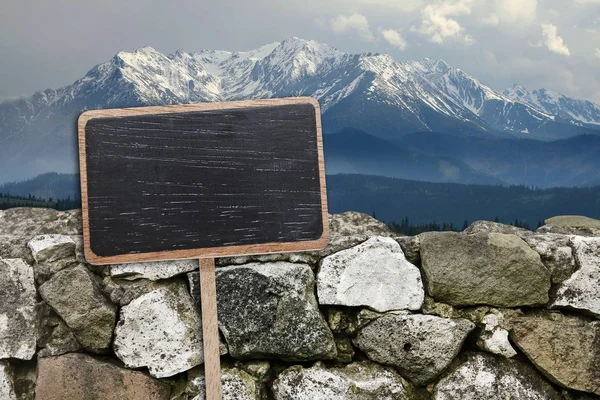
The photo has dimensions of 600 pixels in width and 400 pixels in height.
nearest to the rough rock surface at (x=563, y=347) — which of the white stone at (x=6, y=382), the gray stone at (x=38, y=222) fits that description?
the gray stone at (x=38, y=222)

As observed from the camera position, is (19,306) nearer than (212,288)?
No

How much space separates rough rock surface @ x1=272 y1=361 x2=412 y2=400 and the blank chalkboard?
3.32 ft

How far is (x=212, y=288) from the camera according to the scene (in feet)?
11.3

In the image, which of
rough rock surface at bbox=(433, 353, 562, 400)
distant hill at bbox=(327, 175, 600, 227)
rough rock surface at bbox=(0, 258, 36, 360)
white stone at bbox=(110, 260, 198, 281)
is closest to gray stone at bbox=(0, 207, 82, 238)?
rough rock surface at bbox=(0, 258, 36, 360)

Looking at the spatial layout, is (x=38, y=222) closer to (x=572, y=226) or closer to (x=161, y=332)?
(x=161, y=332)

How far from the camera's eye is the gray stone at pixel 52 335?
12.5 feet

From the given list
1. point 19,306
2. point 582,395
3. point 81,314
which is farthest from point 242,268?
point 582,395

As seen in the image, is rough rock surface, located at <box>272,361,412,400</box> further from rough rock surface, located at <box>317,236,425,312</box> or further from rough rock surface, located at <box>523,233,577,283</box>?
rough rock surface, located at <box>523,233,577,283</box>

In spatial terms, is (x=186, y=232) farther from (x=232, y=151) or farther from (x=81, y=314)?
(x=81, y=314)

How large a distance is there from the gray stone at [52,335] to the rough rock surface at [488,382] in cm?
277

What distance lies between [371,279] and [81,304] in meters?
2.12

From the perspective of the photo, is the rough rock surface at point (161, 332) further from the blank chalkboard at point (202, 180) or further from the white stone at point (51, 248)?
the white stone at point (51, 248)

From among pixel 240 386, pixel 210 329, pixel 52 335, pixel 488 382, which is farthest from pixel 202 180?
pixel 488 382

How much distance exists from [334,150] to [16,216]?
194583 millimetres
